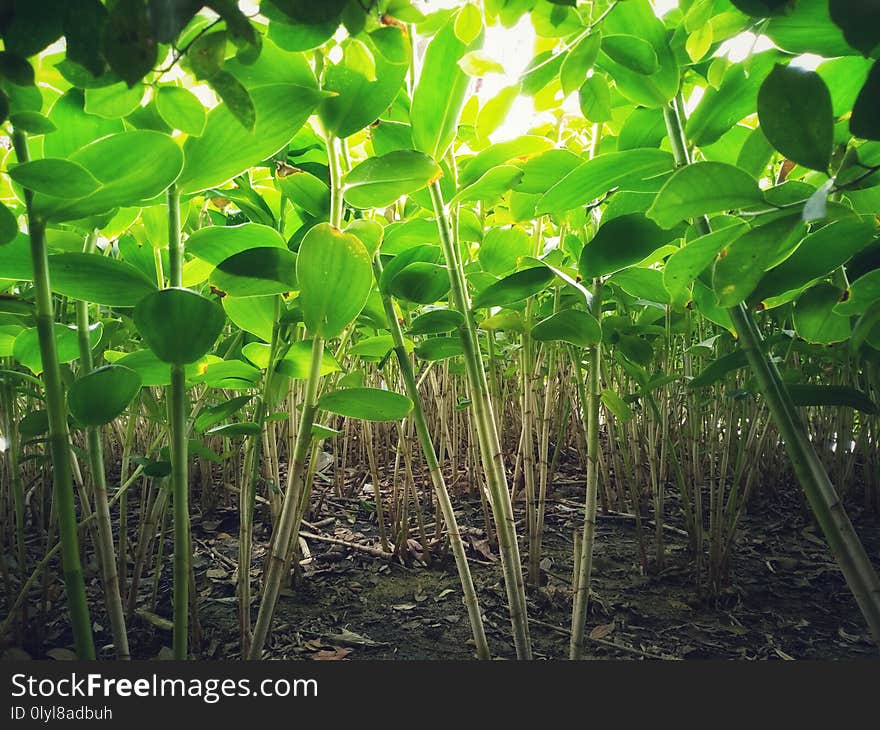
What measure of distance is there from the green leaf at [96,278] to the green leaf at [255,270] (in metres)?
0.06

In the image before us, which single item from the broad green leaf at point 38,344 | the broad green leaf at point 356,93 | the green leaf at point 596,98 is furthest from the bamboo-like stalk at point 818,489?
the broad green leaf at point 38,344

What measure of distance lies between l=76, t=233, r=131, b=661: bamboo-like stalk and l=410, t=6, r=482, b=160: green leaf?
34 centimetres

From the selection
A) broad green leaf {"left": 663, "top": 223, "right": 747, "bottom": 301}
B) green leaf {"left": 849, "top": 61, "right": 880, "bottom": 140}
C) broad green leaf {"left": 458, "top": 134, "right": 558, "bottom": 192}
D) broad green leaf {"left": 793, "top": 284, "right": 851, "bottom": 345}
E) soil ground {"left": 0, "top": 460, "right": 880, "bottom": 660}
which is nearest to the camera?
green leaf {"left": 849, "top": 61, "right": 880, "bottom": 140}

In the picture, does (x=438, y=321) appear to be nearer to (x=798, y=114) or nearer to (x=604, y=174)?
(x=604, y=174)

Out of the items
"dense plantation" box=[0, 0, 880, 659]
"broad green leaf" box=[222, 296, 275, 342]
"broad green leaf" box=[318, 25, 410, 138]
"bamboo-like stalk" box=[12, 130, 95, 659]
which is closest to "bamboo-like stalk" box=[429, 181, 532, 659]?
"dense plantation" box=[0, 0, 880, 659]

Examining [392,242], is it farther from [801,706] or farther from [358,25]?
[801,706]

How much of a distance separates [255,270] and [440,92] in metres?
0.23

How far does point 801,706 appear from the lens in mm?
372

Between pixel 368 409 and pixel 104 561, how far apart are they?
0.83 feet

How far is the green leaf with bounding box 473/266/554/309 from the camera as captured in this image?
0.50m

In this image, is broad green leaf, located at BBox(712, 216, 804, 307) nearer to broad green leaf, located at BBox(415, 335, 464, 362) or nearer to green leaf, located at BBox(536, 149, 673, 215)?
green leaf, located at BBox(536, 149, 673, 215)

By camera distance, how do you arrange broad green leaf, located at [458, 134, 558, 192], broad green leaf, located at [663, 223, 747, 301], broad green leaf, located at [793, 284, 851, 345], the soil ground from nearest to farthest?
broad green leaf, located at [663, 223, 747, 301] < broad green leaf, located at [793, 284, 851, 345] < broad green leaf, located at [458, 134, 558, 192] < the soil ground

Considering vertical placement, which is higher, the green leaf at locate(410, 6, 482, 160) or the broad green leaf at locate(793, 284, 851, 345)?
the green leaf at locate(410, 6, 482, 160)

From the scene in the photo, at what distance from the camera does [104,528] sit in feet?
1.49
